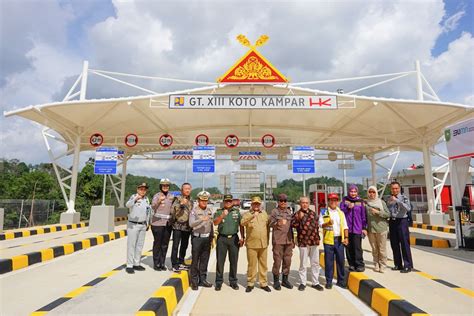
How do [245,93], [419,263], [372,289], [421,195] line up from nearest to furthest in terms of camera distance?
[372,289] → [419,263] → [245,93] → [421,195]

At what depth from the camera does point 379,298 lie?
12.1 feet

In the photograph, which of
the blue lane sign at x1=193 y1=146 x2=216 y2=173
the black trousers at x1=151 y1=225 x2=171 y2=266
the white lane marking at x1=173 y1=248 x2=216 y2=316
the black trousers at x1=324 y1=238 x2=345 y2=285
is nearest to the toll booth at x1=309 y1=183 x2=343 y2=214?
the blue lane sign at x1=193 y1=146 x2=216 y2=173

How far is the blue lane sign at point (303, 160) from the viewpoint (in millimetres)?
15156

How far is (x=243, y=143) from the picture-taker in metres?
18.0

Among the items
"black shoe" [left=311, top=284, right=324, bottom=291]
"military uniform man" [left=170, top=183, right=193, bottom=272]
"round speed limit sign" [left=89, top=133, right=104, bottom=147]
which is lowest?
"black shoe" [left=311, top=284, right=324, bottom=291]

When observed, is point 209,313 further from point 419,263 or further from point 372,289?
point 419,263

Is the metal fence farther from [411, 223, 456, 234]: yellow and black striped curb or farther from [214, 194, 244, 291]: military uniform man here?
[411, 223, 456, 234]: yellow and black striped curb

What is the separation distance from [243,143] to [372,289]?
14327 millimetres

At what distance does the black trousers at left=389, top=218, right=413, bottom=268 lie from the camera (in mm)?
5355

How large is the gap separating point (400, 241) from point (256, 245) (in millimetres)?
2910

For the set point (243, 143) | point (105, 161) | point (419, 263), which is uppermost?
point (243, 143)

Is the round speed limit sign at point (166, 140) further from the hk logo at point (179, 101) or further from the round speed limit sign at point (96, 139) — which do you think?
the hk logo at point (179, 101)

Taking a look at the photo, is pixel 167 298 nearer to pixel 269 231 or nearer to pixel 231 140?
pixel 269 231

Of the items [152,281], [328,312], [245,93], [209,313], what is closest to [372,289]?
[328,312]
